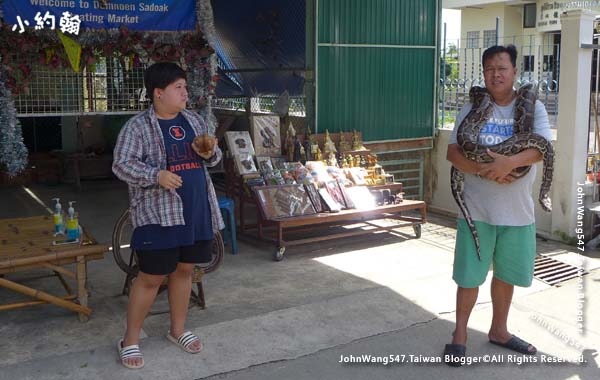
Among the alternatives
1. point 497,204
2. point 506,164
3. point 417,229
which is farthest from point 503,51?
point 417,229

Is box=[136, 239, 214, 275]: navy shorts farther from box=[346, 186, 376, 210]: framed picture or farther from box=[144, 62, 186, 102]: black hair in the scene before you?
box=[346, 186, 376, 210]: framed picture

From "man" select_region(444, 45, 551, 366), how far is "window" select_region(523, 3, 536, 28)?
18.5 m

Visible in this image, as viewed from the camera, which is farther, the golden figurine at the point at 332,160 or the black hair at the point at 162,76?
the golden figurine at the point at 332,160

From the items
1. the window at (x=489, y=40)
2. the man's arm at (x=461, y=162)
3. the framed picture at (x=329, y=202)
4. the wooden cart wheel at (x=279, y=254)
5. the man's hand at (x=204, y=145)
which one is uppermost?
the window at (x=489, y=40)

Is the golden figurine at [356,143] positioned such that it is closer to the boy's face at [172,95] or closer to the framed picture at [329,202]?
the framed picture at [329,202]

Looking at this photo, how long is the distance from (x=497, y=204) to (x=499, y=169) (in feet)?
0.80

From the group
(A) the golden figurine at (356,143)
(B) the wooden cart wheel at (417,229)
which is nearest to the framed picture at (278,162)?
(A) the golden figurine at (356,143)

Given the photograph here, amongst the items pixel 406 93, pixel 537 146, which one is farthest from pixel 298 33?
pixel 537 146

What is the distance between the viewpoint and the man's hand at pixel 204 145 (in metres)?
3.49

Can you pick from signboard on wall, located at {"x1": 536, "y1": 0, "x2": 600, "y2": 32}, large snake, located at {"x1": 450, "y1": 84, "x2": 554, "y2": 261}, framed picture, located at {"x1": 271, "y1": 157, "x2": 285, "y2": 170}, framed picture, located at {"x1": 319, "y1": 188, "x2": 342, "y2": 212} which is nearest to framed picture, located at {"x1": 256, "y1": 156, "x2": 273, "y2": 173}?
framed picture, located at {"x1": 271, "y1": 157, "x2": 285, "y2": 170}

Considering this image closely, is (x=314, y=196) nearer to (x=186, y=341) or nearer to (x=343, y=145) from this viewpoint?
(x=343, y=145)

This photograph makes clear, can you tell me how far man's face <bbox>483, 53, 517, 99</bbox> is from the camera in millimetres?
3533

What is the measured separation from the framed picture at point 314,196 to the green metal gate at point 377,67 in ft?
3.67

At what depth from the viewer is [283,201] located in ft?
20.4
